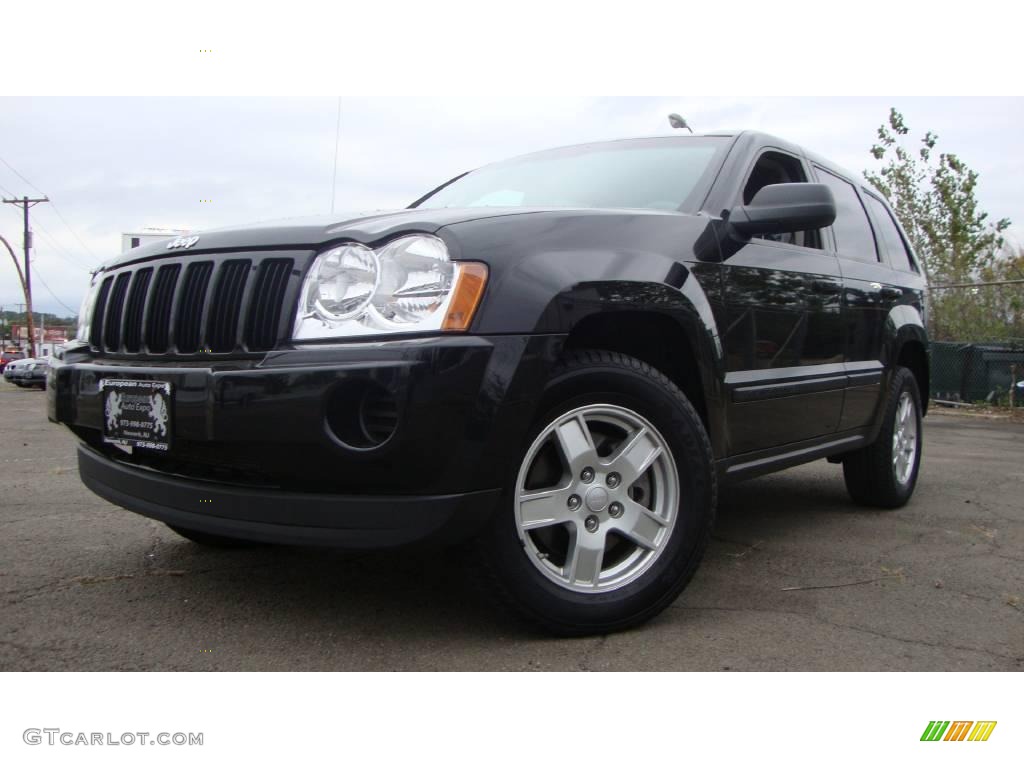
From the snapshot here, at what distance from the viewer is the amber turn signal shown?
2.21 meters

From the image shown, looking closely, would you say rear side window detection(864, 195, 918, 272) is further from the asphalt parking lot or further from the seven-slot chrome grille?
the seven-slot chrome grille

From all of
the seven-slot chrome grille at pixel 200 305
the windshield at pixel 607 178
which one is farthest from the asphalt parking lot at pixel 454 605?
the windshield at pixel 607 178

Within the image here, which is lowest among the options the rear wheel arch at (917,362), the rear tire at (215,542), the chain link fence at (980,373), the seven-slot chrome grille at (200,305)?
the chain link fence at (980,373)

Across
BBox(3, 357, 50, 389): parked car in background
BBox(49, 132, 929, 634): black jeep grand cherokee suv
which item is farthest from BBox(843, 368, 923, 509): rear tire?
BBox(3, 357, 50, 389): parked car in background

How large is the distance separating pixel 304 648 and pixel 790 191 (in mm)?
2160

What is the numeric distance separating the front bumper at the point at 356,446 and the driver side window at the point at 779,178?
1.56 metres

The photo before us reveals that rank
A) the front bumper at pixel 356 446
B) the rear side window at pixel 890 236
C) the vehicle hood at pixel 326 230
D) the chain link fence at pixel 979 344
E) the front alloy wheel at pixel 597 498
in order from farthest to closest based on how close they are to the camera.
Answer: the chain link fence at pixel 979 344 < the rear side window at pixel 890 236 < the front alloy wheel at pixel 597 498 < the vehicle hood at pixel 326 230 < the front bumper at pixel 356 446

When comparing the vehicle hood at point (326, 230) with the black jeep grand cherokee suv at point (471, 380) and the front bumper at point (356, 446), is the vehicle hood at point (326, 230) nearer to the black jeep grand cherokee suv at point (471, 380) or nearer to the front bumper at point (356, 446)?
the black jeep grand cherokee suv at point (471, 380)

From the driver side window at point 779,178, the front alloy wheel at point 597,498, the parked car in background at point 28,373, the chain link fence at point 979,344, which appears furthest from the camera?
the parked car in background at point 28,373

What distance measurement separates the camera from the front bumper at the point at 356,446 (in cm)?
214

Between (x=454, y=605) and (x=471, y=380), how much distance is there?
2.99 feet

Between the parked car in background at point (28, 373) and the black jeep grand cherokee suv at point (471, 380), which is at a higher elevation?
the black jeep grand cherokee suv at point (471, 380)

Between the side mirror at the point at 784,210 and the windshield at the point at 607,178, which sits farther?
the windshield at the point at 607,178
